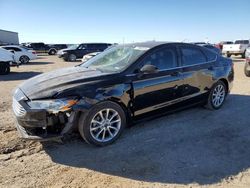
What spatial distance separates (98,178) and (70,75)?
1.91 meters

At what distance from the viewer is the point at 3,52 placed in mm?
14289

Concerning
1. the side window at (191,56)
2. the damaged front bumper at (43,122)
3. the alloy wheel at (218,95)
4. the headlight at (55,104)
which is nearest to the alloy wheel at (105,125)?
the damaged front bumper at (43,122)

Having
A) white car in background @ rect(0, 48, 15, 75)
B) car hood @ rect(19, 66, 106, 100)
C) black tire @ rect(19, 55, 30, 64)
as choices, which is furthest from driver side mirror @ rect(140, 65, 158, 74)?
black tire @ rect(19, 55, 30, 64)

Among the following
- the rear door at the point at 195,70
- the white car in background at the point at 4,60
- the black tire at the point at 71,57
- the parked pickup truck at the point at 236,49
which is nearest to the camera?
the rear door at the point at 195,70

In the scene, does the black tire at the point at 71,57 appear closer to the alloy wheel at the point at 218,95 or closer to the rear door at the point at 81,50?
the rear door at the point at 81,50

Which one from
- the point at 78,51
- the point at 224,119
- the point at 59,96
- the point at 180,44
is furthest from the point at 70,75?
the point at 78,51

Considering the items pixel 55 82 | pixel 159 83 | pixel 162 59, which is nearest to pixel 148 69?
pixel 159 83

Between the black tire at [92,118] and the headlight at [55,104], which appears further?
the black tire at [92,118]

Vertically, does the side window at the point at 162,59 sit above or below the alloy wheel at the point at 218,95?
above

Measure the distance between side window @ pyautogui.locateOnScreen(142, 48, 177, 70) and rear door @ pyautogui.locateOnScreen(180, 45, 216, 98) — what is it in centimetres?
26


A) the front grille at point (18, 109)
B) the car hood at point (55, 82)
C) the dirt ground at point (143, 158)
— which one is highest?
the car hood at point (55, 82)

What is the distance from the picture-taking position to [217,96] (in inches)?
252

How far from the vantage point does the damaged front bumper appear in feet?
13.1

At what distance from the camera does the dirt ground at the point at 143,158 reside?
3515 mm
